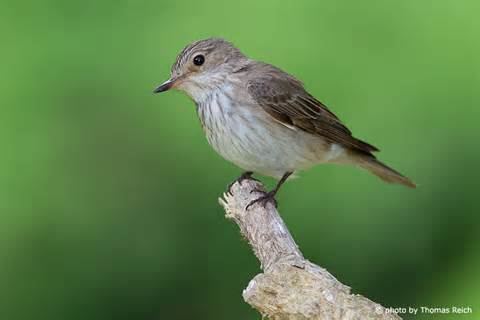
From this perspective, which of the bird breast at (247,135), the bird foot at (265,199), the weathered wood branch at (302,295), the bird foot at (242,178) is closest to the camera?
the weathered wood branch at (302,295)

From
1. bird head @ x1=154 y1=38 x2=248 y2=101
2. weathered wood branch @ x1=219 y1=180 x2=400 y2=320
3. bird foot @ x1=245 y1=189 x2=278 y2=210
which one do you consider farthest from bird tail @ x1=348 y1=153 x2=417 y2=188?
weathered wood branch @ x1=219 y1=180 x2=400 y2=320

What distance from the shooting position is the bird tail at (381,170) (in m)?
4.79

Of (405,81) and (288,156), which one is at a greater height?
(405,81)

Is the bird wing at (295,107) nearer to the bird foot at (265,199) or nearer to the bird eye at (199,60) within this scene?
the bird eye at (199,60)

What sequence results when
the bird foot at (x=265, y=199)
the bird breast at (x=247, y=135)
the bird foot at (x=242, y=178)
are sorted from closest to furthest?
the bird foot at (x=265, y=199)
the bird breast at (x=247, y=135)
the bird foot at (x=242, y=178)

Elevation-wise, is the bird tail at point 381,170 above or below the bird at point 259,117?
above

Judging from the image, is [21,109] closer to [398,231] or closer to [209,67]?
[209,67]

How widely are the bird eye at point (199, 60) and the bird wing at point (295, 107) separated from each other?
0.21 m

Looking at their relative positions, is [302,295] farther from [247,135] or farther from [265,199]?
[247,135]

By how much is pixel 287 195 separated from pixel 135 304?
2.84 feet

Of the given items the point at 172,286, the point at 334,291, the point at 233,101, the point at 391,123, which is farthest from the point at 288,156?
the point at 334,291

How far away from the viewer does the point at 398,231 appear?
16.2ft

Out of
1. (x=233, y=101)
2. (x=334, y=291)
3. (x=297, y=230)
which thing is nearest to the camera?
(x=334, y=291)

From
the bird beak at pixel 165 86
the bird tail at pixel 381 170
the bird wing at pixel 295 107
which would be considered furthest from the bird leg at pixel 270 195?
the bird beak at pixel 165 86
